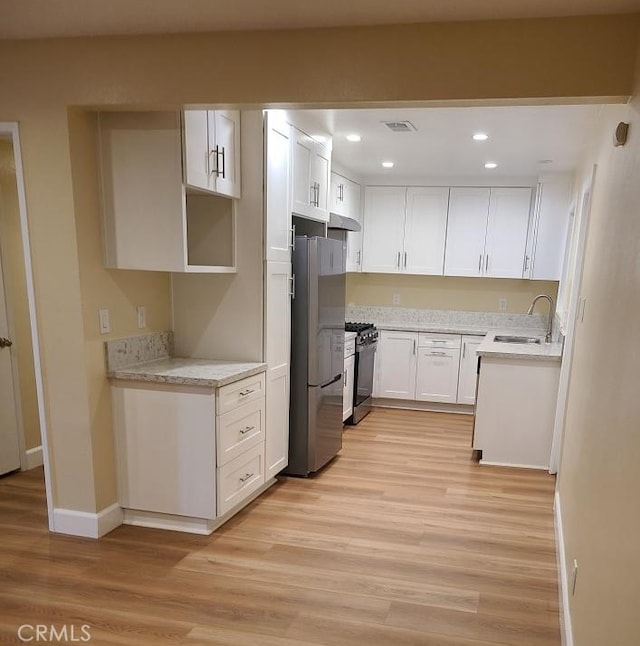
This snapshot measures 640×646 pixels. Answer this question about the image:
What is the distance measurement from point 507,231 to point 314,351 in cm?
301

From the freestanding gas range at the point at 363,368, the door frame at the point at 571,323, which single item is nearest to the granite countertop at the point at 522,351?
the door frame at the point at 571,323

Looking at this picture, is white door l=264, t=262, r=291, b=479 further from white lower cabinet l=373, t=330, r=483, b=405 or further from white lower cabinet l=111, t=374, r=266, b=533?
white lower cabinet l=373, t=330, r=483, b=405

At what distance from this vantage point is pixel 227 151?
2951mm

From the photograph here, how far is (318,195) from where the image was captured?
390cm

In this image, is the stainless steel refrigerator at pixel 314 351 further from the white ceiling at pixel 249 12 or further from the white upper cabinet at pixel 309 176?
the white ceiling at pixel 249 12

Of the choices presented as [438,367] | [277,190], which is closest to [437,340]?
[438,367]

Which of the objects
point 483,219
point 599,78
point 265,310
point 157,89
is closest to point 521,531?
point 265,310

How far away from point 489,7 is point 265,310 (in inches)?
76.5

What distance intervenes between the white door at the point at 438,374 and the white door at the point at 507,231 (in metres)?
1.03

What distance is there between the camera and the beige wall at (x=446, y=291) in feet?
18.7

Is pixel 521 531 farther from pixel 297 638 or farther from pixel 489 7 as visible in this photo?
pixel 489 7

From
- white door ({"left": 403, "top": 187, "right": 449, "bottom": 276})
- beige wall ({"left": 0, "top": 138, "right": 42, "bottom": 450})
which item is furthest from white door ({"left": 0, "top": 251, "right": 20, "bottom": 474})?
white door ({"left": 403, "top": 187, "right": 449, "bottom": 276})

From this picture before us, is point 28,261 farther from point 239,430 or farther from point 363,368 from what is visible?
point 363,368

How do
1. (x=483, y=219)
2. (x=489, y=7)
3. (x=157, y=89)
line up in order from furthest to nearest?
(x=483, y=219) < (x=157, y=89) < (x=489, y=7)
